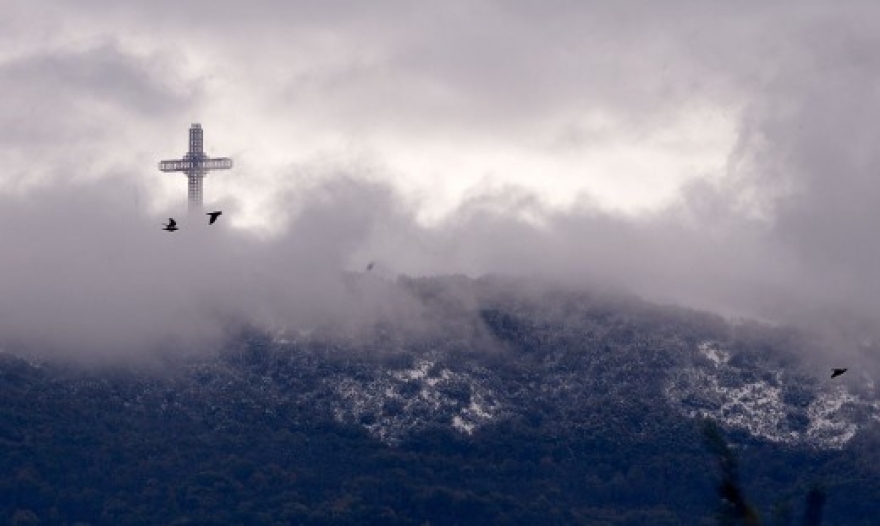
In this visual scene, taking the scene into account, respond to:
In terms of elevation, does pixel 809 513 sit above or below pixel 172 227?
below

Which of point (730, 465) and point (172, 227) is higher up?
point (172, 227)

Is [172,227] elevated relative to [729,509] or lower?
elevated

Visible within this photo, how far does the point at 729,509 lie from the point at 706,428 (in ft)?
4.76

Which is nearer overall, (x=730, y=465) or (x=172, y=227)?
(x=730, y=465)

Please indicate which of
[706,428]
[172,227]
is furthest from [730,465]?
[172,227]

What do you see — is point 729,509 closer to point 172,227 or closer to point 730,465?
point 730,465

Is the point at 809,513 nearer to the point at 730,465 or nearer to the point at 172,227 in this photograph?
the point at 730,465

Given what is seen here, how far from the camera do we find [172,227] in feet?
281

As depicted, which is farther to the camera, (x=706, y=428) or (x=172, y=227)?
(x=172, y=227)

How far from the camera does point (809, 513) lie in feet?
120

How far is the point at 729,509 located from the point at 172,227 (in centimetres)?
5078

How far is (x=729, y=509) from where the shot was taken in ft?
123

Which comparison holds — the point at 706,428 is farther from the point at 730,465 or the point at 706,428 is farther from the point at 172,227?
the point at 172,227

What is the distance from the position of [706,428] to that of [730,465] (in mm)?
862
